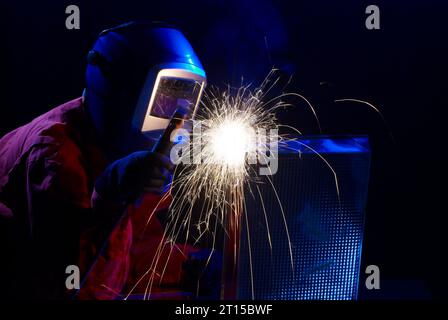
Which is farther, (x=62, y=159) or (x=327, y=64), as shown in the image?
(x=327, y=64)

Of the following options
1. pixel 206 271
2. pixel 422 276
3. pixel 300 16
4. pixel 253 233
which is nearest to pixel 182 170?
pixel 206 271

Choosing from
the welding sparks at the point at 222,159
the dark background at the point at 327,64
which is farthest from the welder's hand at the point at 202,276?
the dark background at the point at 327,64

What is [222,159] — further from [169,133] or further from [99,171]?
[99,171]

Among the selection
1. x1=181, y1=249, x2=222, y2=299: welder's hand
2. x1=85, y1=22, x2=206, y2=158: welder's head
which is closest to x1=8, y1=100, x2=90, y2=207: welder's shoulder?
x1=85, y1=22, x2=206, y2=158: welder's head

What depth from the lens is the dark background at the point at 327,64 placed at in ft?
8.33

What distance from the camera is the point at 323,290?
7.22ft

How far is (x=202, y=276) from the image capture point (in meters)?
2.37

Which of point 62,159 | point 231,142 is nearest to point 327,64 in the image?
point 231,142

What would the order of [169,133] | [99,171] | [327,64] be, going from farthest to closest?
1. [327,64]
2. [99,171]
3. [169,133]

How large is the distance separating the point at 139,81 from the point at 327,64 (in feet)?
2.89

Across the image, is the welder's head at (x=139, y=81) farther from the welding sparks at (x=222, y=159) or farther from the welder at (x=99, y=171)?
the welding sparks at (x=222, y=159)

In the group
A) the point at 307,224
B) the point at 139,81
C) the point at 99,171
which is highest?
the point at 139,81

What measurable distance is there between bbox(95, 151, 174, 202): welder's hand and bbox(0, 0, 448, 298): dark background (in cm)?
56
